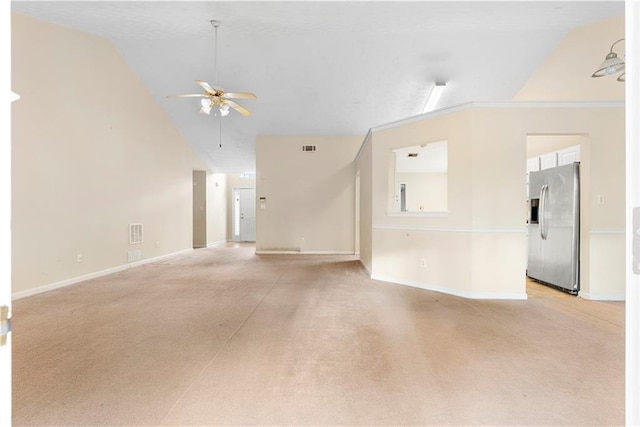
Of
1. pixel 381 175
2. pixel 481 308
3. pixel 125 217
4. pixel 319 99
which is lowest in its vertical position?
pixel 481 308

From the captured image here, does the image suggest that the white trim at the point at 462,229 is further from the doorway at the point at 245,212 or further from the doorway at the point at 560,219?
the doorway at the point at 245,212

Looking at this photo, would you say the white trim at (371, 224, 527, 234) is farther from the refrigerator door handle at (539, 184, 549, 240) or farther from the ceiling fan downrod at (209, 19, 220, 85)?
the ceiling fan downrod at (209, 19, 220, 85)

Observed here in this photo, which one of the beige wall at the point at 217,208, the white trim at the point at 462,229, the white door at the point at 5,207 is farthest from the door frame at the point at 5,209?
the beige wall at the point at 217,208

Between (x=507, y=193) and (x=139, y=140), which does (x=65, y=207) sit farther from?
(x=507, y=193)

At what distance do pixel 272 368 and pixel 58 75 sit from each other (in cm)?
542

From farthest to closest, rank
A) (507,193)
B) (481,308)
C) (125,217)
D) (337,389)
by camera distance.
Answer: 1. (125,217)
2. (507,193)
3. (481,308)
4. (337,389)

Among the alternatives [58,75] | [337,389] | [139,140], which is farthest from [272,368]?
[139,140]

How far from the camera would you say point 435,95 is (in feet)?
23.3

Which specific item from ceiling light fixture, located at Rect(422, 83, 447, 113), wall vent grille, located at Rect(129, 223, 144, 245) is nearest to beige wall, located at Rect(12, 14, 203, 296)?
wall vent grille, located at Rect(129, 223, 144, 245)

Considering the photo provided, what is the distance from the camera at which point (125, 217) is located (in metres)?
6.36

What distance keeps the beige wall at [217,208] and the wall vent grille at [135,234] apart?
14.7 feet
